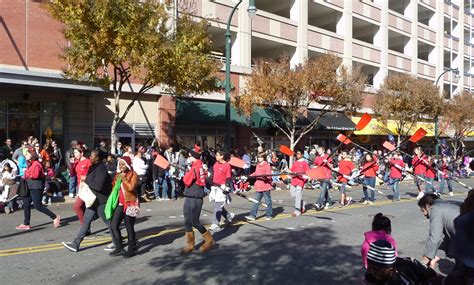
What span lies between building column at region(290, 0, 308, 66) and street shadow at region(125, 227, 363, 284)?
2056cm

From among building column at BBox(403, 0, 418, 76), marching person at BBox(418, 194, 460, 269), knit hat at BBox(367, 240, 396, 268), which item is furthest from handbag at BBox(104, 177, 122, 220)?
building column at BBox(403, 0, 418, 76)

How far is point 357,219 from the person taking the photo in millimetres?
10977

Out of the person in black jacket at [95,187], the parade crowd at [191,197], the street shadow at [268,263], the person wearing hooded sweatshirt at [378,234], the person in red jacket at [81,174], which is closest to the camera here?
the parade crowd at [191,197]

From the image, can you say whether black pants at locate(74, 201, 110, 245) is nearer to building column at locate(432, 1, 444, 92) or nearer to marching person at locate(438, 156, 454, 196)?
marching person at locate(438, 156, 454, 196)

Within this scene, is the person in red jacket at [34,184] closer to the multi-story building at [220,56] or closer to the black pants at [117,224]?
the black pants at [117,224]

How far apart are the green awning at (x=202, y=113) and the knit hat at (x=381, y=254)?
18069 millimetres

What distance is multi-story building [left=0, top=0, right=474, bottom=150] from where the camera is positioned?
16.6m

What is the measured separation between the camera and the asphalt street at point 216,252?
6.16m

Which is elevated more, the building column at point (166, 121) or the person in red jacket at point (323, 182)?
the building column at point (166, 121)

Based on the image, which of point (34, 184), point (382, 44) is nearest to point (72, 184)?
point (34, 184)

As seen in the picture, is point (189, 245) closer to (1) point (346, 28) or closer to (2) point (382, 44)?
(1) point (346, 28)

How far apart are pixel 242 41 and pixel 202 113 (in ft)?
16.8

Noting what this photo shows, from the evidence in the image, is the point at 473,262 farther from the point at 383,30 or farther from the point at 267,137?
the point at 383,30

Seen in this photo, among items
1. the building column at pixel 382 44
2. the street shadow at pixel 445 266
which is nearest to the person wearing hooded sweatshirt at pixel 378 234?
the street shadow at pixel 445 266
